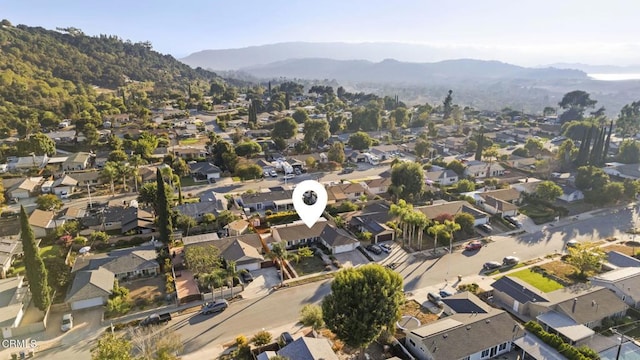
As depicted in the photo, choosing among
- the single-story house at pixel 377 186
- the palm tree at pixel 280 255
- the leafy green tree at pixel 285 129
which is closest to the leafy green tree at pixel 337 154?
the single-story house at pixel 377 186

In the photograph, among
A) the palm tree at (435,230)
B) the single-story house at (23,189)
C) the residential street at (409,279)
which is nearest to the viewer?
the residential street at (409,279)

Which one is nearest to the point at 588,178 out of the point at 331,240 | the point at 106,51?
the point at 331,240

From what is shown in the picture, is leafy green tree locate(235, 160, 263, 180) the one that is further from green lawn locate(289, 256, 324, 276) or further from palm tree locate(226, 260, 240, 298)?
palm tree locate(226, 260, 240, 298)

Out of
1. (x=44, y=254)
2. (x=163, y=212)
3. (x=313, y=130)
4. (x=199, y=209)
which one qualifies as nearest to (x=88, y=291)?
(x=163, y=212)

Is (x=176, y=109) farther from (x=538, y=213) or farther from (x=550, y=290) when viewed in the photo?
(x=550, y=290)

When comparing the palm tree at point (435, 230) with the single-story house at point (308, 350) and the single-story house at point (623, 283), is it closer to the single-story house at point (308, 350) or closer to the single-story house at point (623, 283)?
the single-story house at point (623, 283)

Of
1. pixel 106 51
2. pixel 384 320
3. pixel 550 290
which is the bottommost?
pixel 550 290
